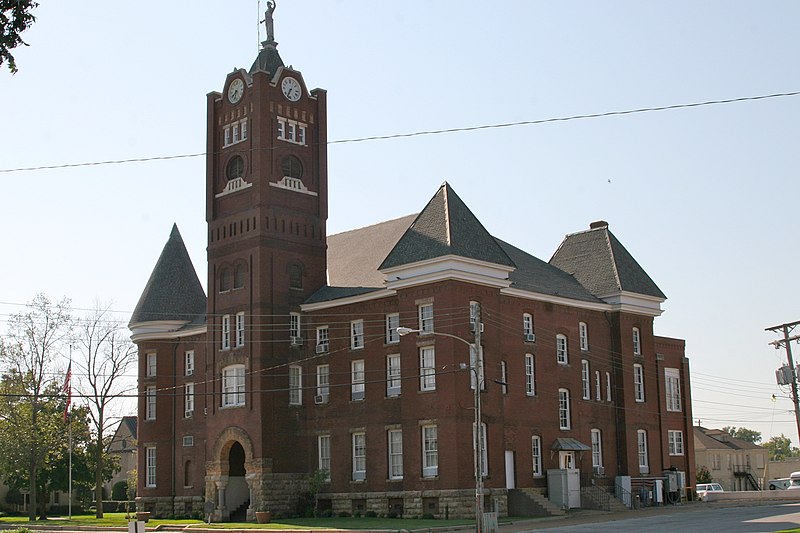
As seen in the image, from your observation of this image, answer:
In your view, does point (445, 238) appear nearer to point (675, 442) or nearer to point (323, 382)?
point (323, 382)

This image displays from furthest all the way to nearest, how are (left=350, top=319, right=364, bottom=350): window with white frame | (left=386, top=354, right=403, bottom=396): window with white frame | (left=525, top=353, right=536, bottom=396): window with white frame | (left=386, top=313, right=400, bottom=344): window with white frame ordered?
(left=350, top=319, right=364, bottom=350): window with white frame → (left=525, top=353, right=536, bottom=396): window with white frame → (left=386, top=313, right=400, bottom=344): window with white frame → (left=386, top=354, right=403, bottom=396): window with white frame

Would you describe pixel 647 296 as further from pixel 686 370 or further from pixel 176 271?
pixel 176 271

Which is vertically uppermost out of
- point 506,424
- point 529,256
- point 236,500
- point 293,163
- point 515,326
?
point 293,163

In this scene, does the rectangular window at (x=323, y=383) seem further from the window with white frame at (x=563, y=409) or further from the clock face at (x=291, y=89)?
the clock face at (x=291, y=89)

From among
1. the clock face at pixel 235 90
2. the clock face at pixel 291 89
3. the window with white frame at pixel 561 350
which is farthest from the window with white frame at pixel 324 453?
the clock face at pixel 235 90

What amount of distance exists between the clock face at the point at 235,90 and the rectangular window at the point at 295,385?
50.3ft

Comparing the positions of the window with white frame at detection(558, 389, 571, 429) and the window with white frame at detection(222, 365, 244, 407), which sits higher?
the window with white frame at detection(222, 365, 244, 407)

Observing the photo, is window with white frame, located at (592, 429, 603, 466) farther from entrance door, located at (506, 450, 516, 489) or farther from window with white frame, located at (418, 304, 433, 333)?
window with white frame, located at (418, 304, 433, 333)

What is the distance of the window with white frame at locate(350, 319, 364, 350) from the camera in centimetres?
5644

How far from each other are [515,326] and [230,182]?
58.1ft

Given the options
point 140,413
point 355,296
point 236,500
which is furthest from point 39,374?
point 355,296

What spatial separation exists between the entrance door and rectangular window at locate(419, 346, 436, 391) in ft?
18.6

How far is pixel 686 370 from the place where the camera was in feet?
223

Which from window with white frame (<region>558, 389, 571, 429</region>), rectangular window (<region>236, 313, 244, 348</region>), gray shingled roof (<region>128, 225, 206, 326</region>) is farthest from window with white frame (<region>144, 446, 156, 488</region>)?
window with white frame (<region>558, 389, 571, 429</region>)
